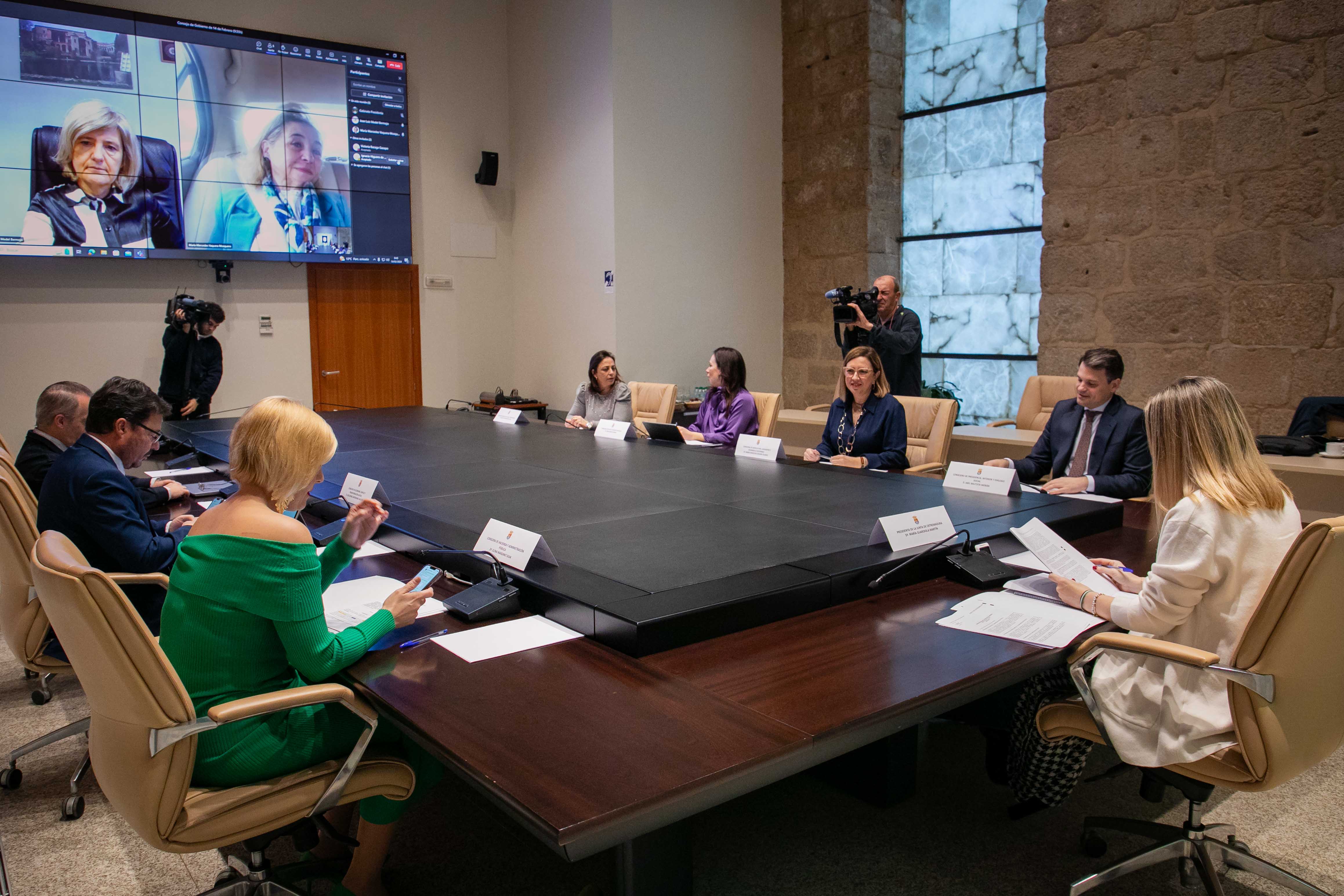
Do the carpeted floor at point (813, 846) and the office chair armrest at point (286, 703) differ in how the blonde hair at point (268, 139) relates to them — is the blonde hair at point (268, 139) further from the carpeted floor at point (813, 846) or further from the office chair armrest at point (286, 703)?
the office chair armrest at point (286, 703)

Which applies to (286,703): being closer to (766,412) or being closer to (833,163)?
(766,412)

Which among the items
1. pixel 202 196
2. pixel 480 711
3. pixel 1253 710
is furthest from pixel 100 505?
pixel 202 196

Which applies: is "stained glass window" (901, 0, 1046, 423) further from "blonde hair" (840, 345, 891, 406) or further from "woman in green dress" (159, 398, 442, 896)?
"woman in green dress" (159, 398, 442, 896)

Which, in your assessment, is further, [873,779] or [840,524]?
[840,524]

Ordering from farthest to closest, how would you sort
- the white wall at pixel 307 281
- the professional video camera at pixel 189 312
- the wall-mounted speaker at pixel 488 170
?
the wall-mounted speaker at pixel 488 170 < the white wall at pixel 307 281 < the professional video camera at pixel 189 312

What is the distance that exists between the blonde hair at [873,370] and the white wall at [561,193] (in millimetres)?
3185

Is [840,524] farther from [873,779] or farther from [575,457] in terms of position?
[575,457]

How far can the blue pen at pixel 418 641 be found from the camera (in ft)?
5.85

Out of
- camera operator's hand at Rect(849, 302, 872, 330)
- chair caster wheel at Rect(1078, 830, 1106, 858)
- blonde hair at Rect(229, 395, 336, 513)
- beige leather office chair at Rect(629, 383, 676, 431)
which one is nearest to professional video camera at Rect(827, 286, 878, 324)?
camera operator's hand at Rect(849, 302, 872, 330)

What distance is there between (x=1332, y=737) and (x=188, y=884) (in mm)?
2289

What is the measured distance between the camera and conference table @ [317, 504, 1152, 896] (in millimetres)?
1231

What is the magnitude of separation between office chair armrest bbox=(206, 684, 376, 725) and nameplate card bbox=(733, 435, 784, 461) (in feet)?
8.12

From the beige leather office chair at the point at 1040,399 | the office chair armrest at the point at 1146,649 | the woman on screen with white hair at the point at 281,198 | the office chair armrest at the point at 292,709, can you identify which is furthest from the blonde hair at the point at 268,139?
the office chair armrest at the point at 1146,649

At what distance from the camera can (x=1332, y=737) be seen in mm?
1648
